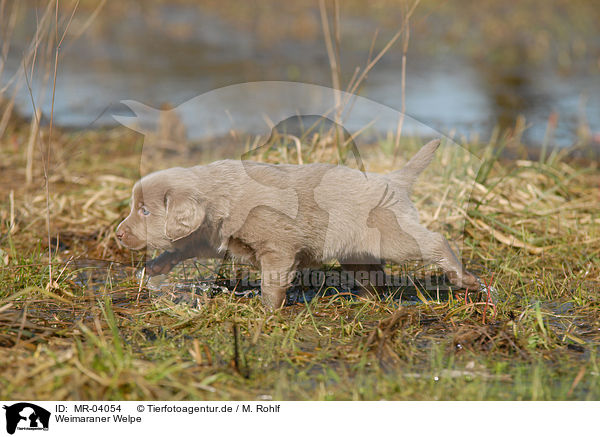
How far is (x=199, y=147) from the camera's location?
27.1 ft

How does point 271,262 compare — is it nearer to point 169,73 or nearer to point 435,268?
point 435,268

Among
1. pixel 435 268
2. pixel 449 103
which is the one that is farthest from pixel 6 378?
pixel 449 103

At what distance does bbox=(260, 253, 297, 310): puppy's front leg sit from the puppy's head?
0.48 meters

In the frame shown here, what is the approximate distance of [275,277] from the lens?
161 inches

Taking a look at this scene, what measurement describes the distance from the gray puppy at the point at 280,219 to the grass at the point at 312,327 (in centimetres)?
30

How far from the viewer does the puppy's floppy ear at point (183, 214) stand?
13.0ft

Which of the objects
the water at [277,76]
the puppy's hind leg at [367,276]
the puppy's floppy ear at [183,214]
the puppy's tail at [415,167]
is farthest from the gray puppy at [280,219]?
the water at [277,76]

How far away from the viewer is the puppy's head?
3982 millimetres

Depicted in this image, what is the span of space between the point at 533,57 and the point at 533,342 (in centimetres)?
1195

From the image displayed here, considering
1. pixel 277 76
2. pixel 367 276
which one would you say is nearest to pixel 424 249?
pixel 367 276
